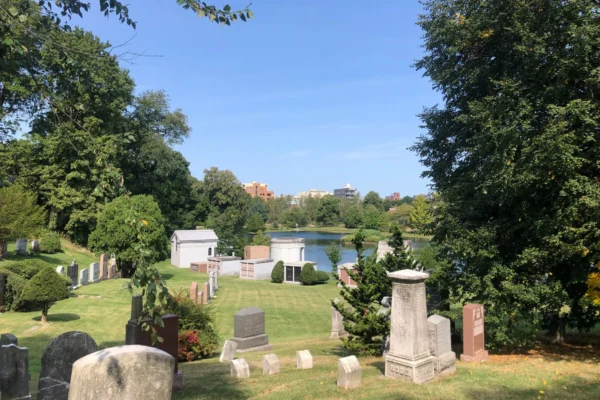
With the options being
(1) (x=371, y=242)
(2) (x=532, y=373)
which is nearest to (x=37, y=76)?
(2) (x=532, y=373)

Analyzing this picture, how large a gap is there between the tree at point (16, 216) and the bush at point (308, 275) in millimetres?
18760

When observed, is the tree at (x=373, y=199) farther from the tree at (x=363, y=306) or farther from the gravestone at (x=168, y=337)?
the gravestone at (x=168, y=337)

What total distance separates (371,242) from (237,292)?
4775 centimetres

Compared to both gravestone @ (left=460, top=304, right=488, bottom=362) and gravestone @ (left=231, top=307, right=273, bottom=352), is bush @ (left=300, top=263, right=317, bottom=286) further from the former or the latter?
gravestone @ (left=460, top=304, right=488, bottom=362)

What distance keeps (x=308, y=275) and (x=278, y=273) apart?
10.1ft

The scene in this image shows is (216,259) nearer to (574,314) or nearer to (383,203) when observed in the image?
(574,314)

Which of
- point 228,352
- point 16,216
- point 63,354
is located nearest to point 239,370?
point 228,352

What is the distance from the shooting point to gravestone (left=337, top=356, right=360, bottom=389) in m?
7.68

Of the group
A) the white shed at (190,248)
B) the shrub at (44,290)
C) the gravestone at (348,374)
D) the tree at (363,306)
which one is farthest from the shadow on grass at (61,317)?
the white shed at (190,248)

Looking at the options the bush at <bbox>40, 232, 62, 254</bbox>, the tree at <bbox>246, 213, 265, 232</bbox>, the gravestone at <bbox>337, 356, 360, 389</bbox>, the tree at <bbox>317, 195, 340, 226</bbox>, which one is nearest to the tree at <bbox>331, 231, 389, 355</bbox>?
the gravestone at <bbox>337, 356, 360, 389</bbox>

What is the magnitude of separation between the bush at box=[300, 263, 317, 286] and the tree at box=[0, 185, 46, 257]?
18760mm

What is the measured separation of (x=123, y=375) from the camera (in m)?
3.01

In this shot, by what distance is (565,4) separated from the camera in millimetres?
10250

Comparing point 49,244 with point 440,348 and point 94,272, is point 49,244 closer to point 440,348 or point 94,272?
point 94,272
